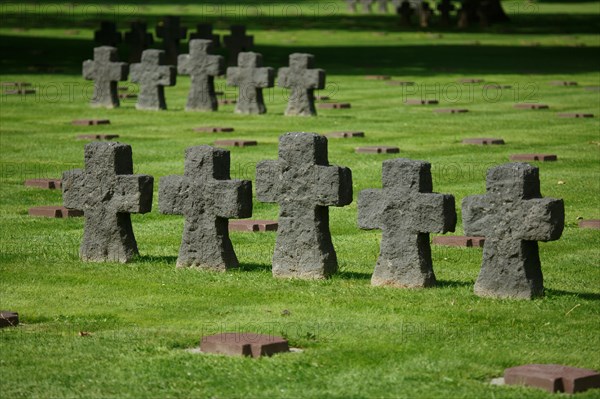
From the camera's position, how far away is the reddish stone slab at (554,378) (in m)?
10.6

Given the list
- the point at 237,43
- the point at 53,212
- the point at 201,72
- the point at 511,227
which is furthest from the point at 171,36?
the point at 511,227

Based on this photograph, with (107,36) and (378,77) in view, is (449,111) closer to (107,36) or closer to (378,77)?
(378,77)

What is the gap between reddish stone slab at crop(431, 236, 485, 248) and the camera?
17156mm

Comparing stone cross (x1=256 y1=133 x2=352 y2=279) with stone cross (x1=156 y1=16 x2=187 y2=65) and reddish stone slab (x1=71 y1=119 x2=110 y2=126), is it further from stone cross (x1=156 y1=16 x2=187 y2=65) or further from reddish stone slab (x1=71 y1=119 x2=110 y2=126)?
stone cross (x1=156 y1=16 x2=187 y2=65)

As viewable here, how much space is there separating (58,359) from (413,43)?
47.8 meters

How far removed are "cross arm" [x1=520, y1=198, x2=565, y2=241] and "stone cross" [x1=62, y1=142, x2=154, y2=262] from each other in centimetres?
401

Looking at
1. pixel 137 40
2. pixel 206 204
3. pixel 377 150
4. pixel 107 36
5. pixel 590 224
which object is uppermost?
pixel 107 36

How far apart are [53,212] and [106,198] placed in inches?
155

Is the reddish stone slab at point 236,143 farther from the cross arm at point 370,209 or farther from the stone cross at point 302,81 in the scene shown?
the cross arm at point 370,209

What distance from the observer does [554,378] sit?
417 inches

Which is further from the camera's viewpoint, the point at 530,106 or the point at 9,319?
the point at 530,106

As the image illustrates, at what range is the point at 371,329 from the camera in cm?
1247

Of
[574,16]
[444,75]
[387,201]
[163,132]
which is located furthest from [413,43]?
A: [387,201]

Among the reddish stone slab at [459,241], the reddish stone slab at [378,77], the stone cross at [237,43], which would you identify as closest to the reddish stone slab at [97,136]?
the reddish stone slab at [459,241]
